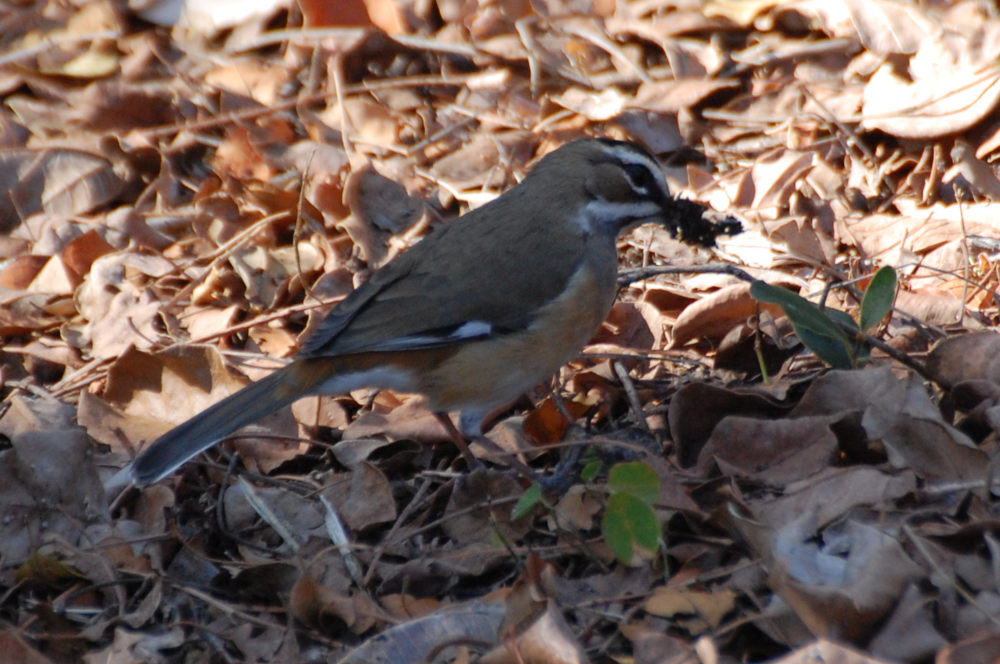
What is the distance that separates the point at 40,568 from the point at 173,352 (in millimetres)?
1453

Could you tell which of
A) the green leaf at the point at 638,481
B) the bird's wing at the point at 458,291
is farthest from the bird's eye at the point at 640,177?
the green leaf at the point at 638,481

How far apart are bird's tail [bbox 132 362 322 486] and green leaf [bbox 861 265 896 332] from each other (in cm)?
218

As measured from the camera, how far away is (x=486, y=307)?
4980 millimetres

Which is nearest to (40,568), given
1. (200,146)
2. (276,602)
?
(276,602)

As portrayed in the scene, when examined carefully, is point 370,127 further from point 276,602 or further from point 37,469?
point 276,602

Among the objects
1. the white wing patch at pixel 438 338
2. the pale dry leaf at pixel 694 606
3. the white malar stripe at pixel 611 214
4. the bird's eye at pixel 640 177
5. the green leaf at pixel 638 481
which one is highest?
the green leaf at pixel 638 481

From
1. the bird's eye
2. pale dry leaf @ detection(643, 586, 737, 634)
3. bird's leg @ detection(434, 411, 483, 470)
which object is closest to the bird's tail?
bird's leg @ detection(434, 411, 483, 470)

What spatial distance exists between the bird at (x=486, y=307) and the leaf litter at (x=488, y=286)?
10.2 inches

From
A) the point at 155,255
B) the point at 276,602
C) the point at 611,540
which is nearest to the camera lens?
Answer: the point at 611,540

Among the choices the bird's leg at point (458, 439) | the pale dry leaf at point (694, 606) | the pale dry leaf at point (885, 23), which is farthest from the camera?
the pale dry leaf at point (885, 23)

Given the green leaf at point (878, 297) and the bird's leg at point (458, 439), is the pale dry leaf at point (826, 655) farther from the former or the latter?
the bird's leg at point (458, 439)

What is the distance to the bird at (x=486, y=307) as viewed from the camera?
15.9 ft

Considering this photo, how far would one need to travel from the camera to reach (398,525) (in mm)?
4371

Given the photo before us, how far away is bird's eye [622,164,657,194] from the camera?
519 centimetres
